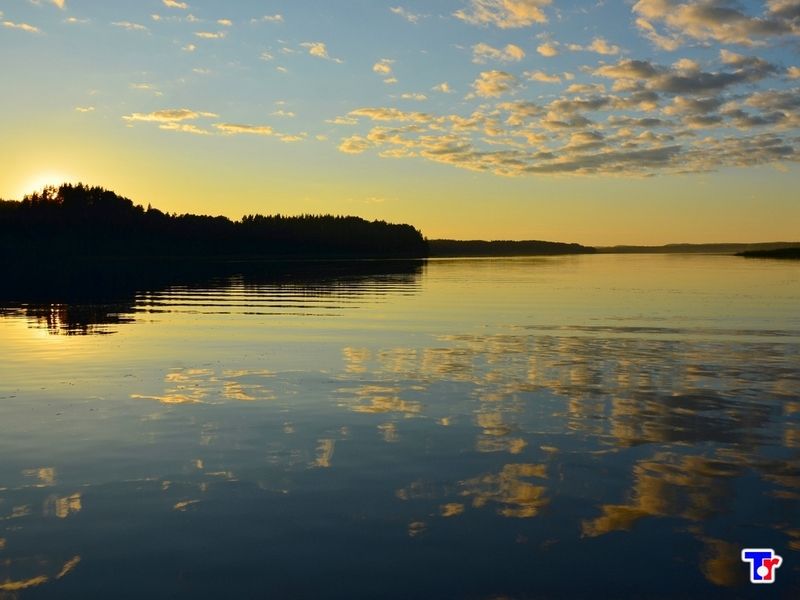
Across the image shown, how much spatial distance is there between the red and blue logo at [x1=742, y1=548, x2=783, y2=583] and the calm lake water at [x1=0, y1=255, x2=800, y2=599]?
0.36ft

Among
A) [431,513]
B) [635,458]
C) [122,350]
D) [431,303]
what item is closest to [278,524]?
[431,513]

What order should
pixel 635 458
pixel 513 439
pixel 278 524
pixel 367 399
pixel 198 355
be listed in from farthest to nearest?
1. pixel 198 355
2. pixel 367 399
3. pixel 513 439
4. pixel 635 458
5. pixel 278 524

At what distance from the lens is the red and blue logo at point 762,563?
9.12m

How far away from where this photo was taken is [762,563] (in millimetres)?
9383

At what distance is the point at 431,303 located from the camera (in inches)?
2126

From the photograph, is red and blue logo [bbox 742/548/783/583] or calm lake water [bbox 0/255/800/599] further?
calm lake water [bbox 0/255/800/599]

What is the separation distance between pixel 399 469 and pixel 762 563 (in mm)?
6300

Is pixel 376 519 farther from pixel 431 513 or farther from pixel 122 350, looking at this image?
pixel 122 350

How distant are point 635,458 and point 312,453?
6.43m

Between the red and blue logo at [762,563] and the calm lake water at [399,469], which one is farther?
the calm lake water at [399,469]

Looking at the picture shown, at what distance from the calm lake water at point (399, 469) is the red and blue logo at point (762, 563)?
108 millimetres

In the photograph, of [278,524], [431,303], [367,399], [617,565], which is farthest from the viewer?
[431,303]

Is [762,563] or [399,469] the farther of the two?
[399,469]

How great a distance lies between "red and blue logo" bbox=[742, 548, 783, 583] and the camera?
912 centimetres
